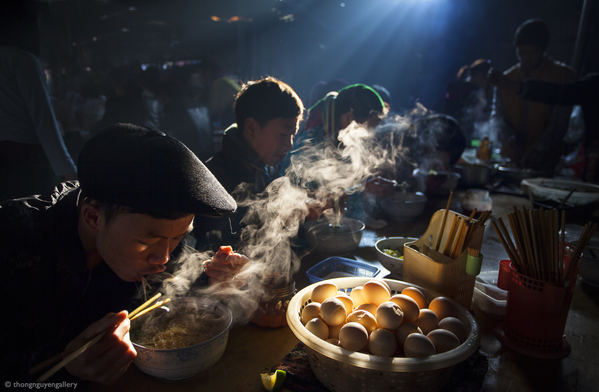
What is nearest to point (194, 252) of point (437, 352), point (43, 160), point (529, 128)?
point (437, 352)

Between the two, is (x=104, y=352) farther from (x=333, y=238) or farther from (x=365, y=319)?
(x=333, y=238)

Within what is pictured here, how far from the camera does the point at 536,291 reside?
1.57m

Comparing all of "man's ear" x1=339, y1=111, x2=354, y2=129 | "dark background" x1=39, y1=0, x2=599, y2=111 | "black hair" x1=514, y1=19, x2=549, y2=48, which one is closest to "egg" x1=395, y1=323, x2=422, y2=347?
"man's ear" x1=339, y1=111, x2=354, y2=129

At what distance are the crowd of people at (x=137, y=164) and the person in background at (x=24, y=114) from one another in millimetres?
11

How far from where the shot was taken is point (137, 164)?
3.84ft

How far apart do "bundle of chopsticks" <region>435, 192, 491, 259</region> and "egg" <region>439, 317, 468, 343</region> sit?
0.50m

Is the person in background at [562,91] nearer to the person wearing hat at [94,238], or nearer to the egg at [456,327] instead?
the egg at [456,327]

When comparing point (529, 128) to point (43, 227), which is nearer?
point (43, 227)

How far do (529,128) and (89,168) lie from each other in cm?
813

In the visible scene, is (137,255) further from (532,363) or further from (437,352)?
(532,363)

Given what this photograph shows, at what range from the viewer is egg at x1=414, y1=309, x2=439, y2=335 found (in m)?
1.46

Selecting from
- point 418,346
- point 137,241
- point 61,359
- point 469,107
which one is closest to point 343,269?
point 418,346

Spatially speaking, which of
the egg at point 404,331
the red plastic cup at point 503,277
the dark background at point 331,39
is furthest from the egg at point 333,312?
the dark background at point 331,39

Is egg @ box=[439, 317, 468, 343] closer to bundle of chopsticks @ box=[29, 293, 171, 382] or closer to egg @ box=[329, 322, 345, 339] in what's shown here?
egg @ box=[329, 322, 345, 339]
